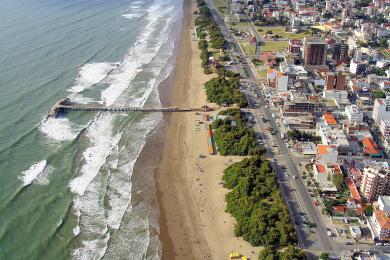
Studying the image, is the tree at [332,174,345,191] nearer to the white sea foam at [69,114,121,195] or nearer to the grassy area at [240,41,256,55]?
the white sea foam at [69,114,121,195]

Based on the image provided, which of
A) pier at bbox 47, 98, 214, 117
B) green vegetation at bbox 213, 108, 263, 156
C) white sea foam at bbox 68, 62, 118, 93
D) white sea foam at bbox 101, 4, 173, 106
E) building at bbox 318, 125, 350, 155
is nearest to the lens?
building at bbox 318, 125, 350, 155

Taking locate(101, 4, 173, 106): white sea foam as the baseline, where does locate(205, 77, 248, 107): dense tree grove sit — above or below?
below

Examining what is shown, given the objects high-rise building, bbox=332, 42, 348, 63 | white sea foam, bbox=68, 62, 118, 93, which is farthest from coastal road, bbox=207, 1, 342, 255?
white sea foam, bbox=68, 62, 118, 93

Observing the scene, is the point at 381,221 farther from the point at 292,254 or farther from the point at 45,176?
the point at 45,176

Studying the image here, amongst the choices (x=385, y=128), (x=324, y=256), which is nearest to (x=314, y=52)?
(x=385, y=128)

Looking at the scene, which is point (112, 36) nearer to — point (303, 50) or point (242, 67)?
point (242, 67)

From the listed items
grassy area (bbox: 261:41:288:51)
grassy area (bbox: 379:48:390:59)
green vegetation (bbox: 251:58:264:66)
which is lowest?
grassy area (bbox: 379:48:390:59)

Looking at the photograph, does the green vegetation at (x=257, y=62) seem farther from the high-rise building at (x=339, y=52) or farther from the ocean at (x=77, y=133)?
the ocean at (x=77, y=133)
